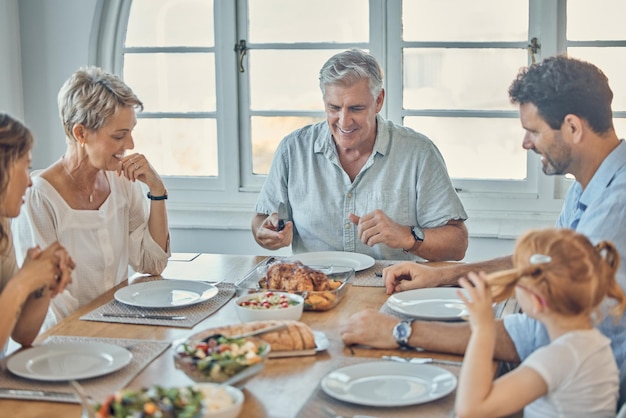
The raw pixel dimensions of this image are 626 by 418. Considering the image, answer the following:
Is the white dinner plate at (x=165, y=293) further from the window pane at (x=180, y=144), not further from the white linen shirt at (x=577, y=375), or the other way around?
the window pane at (x=180, y=144)

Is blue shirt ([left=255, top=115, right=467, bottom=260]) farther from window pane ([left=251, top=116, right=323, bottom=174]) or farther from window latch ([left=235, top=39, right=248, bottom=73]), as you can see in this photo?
window latch ([left=235, top=39, right=248, bottom=73])

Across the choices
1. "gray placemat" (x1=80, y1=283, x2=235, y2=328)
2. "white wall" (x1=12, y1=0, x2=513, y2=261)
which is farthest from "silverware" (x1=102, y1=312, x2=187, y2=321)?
"white wall" (x1=12, y1=0, x2=513, y2=261)

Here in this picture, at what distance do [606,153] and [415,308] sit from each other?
61 cm

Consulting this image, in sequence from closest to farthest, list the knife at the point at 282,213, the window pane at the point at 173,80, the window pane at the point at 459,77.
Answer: the knife at the point at 282,213, the window pane at the point at 459,77, the window pane at the point at 173,80

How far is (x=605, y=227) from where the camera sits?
6.63 ft

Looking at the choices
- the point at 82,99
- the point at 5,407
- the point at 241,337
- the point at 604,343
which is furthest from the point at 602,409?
the point at 82,99

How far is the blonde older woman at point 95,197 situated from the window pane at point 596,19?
1.87 m

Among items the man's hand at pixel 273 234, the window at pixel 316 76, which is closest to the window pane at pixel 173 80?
the window at pixel 316 76

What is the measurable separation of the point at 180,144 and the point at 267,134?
0.42 metres

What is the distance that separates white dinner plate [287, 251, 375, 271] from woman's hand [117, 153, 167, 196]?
472 mm

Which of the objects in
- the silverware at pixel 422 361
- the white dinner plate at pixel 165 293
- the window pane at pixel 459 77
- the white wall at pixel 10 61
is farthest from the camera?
the white wall at pixel 10 61

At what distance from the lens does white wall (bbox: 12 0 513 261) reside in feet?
12.9

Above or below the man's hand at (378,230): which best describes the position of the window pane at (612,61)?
above

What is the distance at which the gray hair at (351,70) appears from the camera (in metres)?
3.00
